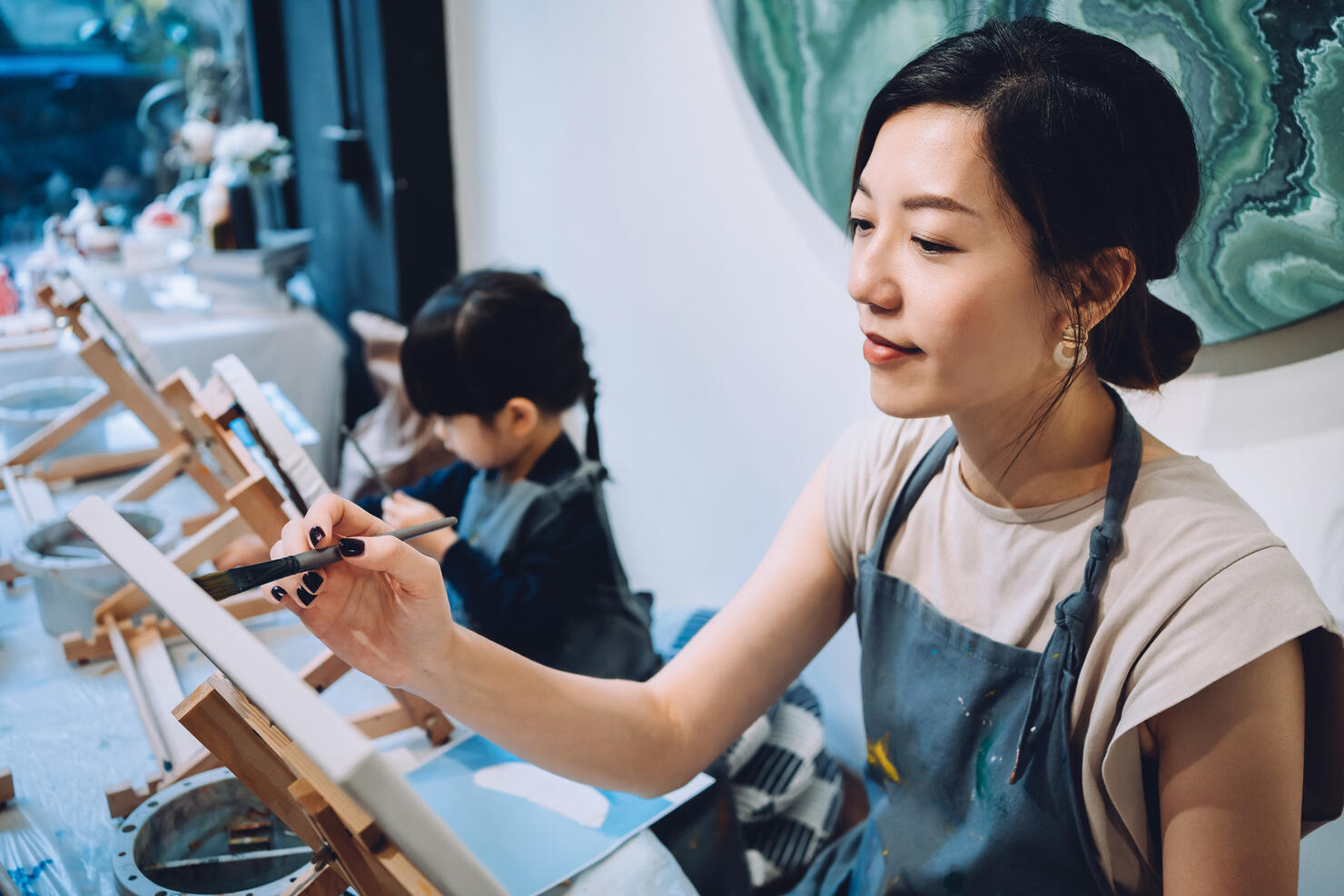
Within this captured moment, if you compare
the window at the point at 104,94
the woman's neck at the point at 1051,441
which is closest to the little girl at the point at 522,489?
the woman's neck at the point at 1051,441

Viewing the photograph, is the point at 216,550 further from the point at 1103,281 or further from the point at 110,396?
the point at 1103,281

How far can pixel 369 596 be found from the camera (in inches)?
30.5

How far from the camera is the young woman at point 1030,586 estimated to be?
738 millimetres

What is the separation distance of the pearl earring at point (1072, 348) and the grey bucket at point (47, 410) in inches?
69.8

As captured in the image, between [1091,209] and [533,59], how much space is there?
1.79m

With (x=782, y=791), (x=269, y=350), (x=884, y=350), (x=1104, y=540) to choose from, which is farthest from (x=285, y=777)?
(x=269, y=350)

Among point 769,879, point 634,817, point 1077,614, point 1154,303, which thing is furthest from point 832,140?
point 769,879

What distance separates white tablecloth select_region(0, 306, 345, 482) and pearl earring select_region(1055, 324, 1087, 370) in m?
1.96

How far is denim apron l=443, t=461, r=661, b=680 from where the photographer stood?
135cm

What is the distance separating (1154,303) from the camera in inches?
33.9

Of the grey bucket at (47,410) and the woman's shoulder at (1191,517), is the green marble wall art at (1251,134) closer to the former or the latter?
the woman's shoulder at (1191,517)

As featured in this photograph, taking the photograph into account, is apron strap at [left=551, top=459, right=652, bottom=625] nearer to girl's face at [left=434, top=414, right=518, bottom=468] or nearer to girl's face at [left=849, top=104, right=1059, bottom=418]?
girl's face at [left=434, top=414, right=518, bottom=468]

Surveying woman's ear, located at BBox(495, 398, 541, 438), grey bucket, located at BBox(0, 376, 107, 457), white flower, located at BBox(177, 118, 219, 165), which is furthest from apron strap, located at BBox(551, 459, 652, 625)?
white flower, located at BBox(177, 118, 219, 165)

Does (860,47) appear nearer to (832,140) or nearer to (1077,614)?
(832,140)
